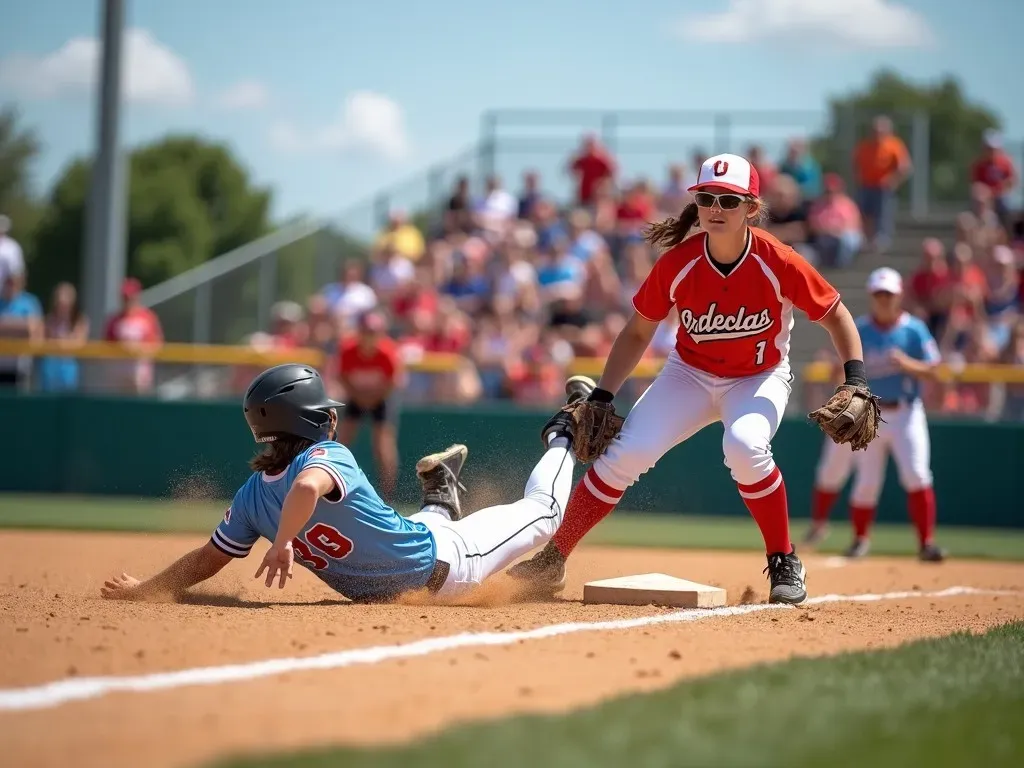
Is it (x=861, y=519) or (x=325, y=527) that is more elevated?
(x=325, y=527)

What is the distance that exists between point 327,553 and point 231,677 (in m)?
1.53

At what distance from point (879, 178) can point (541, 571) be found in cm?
1368

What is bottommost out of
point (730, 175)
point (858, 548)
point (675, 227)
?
point (858, 548)

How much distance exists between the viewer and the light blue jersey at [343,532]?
18.0ft

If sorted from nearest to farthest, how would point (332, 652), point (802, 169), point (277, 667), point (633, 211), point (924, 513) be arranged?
point (277, 667) < point (332, 652) < point (924, 513) < point (633, 211) < point (802, 169)

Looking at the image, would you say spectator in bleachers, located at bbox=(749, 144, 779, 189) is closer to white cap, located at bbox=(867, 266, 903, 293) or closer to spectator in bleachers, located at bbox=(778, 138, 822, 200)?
spectator in bleachers, located at bbox=(778, 138, 822, 200)

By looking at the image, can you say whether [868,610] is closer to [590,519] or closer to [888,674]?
[590,519]

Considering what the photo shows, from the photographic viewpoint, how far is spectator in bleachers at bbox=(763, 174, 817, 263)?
17.8 m

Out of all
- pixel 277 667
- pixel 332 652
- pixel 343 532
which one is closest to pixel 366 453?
pixel 343 532

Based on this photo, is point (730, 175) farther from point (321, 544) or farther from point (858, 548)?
point (858, 548)

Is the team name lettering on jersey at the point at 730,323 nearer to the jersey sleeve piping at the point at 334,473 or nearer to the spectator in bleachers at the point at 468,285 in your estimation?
the jersey sleeve piping at the point at 334,473

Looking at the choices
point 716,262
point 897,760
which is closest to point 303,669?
point 897,760

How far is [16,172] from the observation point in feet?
234

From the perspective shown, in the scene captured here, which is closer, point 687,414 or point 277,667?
point 277,667
